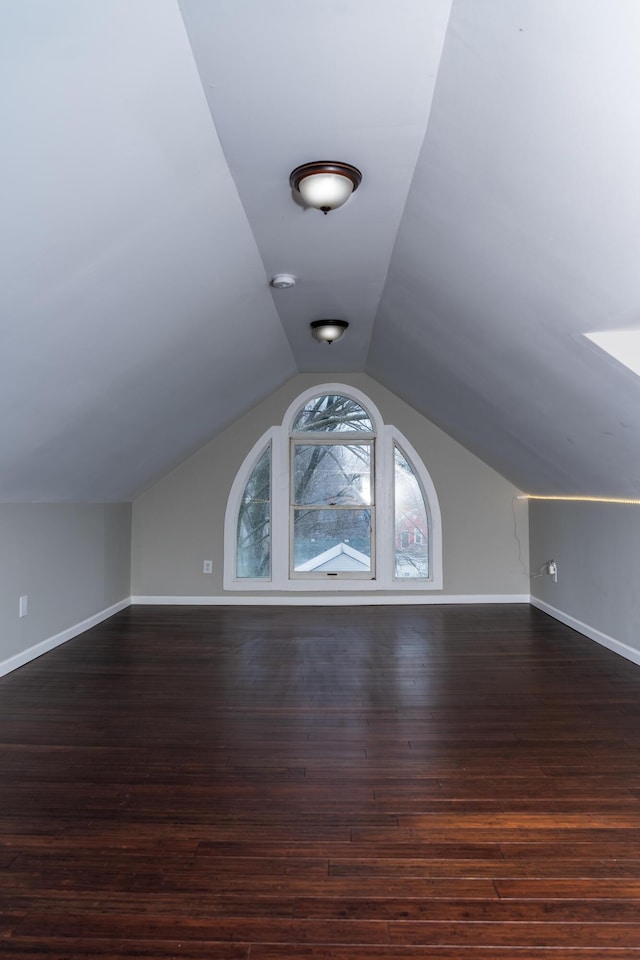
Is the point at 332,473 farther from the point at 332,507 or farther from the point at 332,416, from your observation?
the point at 332,416

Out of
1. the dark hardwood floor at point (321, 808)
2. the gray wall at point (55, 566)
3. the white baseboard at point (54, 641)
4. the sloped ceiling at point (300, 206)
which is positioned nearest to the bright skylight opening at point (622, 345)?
the sloped ceiling at point (300, 206)

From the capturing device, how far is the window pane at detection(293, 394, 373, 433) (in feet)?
19.6

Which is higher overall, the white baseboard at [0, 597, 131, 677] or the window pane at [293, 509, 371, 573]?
the window pane at [293, 509, 371, 573]

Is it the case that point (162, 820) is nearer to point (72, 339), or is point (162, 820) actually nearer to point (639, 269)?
point (72, 339)

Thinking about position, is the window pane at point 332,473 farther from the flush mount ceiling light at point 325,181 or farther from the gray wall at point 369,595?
the flush mount ceiling light at point 325,181

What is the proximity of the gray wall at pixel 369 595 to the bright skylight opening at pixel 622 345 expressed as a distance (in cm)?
362

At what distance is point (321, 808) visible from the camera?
2.08 metres

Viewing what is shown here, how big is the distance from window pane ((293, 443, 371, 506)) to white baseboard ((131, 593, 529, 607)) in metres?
0.89

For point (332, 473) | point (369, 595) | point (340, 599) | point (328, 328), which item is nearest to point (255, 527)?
point (332, 473)

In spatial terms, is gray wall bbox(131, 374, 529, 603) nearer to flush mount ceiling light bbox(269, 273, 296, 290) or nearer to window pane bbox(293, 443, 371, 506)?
window pane bbox(293, 443, 371, 506)

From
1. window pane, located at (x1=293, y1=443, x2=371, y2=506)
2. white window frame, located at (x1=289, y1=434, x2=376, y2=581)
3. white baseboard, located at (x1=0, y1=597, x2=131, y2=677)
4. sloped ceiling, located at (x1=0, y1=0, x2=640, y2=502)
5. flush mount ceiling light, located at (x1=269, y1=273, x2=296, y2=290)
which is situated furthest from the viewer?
window pane, located at (x1=293, y1=443, x2=371, y2=506)

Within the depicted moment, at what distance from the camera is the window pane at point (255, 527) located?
19.2 feet

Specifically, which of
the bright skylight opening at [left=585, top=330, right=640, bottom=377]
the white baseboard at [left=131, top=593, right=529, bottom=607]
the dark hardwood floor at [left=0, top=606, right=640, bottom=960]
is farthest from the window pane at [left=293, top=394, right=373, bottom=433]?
the bright skylight opening at [left=585, top=330, right=640, bottom=377]

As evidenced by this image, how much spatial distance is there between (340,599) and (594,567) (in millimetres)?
2273
